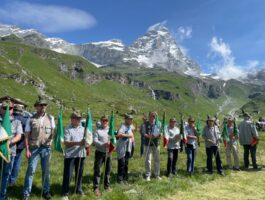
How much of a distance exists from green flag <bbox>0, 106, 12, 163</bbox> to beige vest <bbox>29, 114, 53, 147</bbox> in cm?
134

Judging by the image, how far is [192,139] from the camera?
2159cm

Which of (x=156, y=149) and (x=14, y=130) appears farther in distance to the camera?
(x=156, y=149)

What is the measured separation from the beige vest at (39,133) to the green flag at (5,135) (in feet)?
4.39

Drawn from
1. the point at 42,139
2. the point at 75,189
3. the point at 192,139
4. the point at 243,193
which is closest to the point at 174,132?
the point at 192,139

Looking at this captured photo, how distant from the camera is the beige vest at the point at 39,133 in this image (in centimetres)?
1374

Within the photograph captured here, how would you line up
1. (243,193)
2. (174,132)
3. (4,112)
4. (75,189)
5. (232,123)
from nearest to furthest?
(4,112)
(75,189)
(243,193)
(174,132)
(232,123)

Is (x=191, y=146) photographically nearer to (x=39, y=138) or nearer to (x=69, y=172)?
(x=69, y=172)

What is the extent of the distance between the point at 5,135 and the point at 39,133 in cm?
168

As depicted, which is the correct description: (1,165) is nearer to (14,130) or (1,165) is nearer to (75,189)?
(14,130)

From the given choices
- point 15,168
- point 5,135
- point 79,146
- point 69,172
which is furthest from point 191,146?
point 5,135

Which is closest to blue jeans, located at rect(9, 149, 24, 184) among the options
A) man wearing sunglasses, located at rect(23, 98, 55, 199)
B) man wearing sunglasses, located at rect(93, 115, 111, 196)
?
man wearing sunglasses, located at rect(23, 98, 55, 199)

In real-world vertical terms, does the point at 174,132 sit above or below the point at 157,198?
above

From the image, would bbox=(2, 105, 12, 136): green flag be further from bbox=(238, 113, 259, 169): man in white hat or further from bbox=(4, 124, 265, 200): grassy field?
bbox=(238, 113, 259, 169): man in white hat

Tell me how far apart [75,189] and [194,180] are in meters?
7.34
